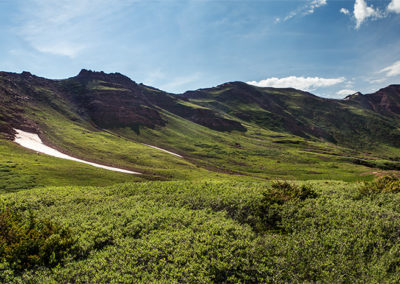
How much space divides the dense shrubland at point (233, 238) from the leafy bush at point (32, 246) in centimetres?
43

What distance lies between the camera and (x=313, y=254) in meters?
12.0

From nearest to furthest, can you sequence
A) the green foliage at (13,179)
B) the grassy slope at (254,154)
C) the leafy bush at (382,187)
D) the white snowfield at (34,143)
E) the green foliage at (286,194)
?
the leafy bush at (382,187) → the green foliage at (286,194) → the green foliage at (13,179) → the white snowfield at (34,143) → the grassy slope at (254,154)

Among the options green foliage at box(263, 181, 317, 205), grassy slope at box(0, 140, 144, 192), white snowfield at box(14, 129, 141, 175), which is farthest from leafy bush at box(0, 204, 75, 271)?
white snowfield at box(14, 129, 141, 175)

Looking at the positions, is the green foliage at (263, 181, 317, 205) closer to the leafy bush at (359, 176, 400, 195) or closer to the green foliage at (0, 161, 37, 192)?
the leafy bush at (359, 176, 400, 195)

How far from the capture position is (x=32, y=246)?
12.2m

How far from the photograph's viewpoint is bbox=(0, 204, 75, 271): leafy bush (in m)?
11.7

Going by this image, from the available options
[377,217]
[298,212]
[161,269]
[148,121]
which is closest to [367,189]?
[377,217]

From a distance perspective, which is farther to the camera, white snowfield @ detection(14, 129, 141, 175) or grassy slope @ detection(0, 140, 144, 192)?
white snowfield @ detection(14, 129, 141, 175)

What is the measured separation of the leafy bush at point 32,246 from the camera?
11711mm

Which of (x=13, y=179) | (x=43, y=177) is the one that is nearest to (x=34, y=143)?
(x=43, y=177)

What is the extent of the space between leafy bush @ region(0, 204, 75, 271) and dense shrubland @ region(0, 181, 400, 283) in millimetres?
432

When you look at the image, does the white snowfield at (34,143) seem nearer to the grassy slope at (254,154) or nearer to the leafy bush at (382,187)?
the grassy slope at (254,154)

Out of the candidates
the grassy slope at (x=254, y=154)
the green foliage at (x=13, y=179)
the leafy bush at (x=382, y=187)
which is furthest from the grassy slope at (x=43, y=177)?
the grassy slope at (x=254, y=154)

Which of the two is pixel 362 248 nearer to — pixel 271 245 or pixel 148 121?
pixel 271 245
